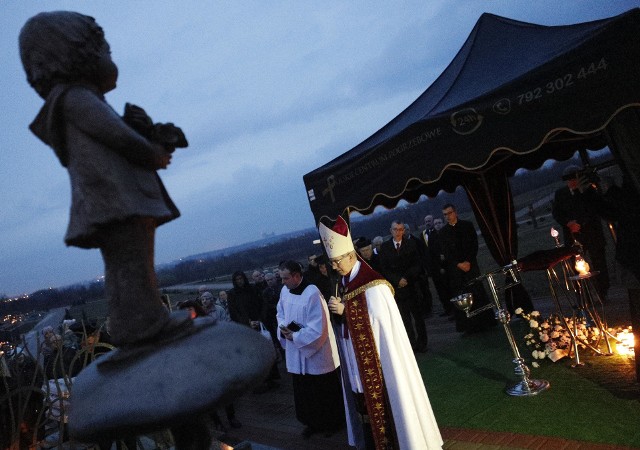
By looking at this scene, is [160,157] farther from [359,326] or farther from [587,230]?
[587,230]

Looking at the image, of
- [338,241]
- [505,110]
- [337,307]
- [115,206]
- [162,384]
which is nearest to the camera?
[162,384]

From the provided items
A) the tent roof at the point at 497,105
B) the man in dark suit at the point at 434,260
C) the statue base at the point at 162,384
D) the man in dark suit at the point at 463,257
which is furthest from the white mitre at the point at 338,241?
the man in dark suit at the point at 434,260

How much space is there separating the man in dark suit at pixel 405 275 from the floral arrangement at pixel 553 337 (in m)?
2.34

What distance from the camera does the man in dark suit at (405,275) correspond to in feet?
26.3

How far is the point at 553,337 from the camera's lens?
5.77m

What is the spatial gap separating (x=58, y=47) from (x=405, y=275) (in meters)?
7.44

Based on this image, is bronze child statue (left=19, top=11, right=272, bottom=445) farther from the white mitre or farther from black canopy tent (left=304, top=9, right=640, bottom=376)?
black canopy tent (left=304, top=9, right=640, bottom=376)

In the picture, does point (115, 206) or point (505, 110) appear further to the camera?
point (505, 110)

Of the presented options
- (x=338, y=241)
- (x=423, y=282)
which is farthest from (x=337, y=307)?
(x=423, y=282)

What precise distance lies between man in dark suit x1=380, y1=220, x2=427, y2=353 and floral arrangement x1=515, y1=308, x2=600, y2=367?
2343mm

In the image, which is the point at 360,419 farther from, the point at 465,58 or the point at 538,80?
the point at 465,58

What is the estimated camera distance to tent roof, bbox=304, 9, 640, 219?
11.6ft

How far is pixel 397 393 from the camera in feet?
12.6

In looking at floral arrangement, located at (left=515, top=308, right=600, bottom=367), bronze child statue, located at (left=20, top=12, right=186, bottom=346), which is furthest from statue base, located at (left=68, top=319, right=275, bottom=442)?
floral arrangement, located at (left=515, top=308, right=600, bottom=367)
